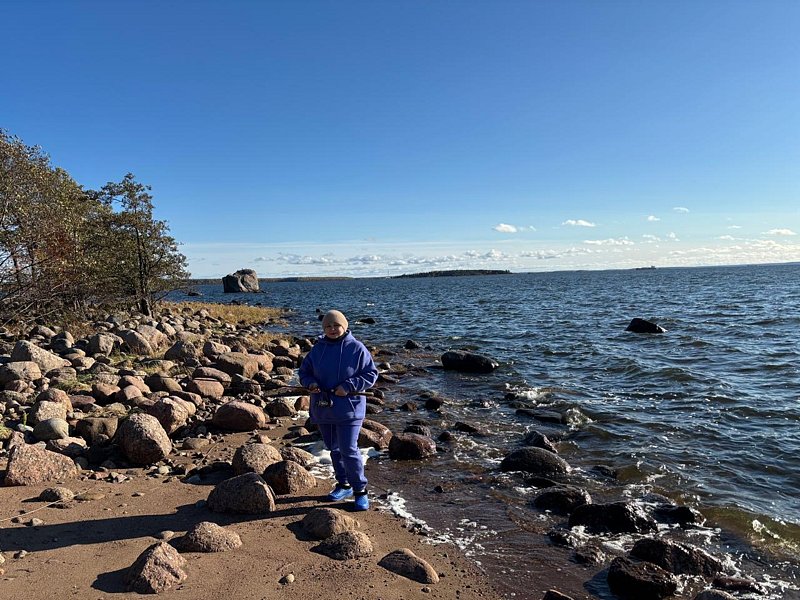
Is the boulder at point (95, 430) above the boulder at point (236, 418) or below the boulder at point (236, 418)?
above

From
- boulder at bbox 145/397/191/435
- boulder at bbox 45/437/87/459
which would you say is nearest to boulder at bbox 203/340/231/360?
boulder at bbox 145/397/191/435

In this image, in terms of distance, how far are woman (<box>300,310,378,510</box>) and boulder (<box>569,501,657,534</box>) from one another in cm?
285

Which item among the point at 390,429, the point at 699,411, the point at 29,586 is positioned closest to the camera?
the point at 29,586

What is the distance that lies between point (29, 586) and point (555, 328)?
27754 mm

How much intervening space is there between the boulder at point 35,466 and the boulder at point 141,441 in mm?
755

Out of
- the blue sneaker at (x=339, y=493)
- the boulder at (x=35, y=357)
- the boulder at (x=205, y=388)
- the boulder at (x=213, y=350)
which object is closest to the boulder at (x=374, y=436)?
the blue sneaker at (x=339, y=493)

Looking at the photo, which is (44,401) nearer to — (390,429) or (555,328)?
(390,429)

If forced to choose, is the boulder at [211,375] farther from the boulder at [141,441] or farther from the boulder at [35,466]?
the boulder at [35,466]

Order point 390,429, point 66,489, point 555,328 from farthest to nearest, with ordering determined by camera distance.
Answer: point 555,328 → point 390,429 → point 66,489

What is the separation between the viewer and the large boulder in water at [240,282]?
126625mm

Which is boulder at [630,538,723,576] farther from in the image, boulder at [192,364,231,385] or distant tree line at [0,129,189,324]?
distant tree line at [0,129,189,324]

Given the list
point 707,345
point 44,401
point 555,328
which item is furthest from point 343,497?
point 555,328

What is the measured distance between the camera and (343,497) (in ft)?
22.5

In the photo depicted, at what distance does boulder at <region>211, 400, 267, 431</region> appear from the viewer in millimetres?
9992
